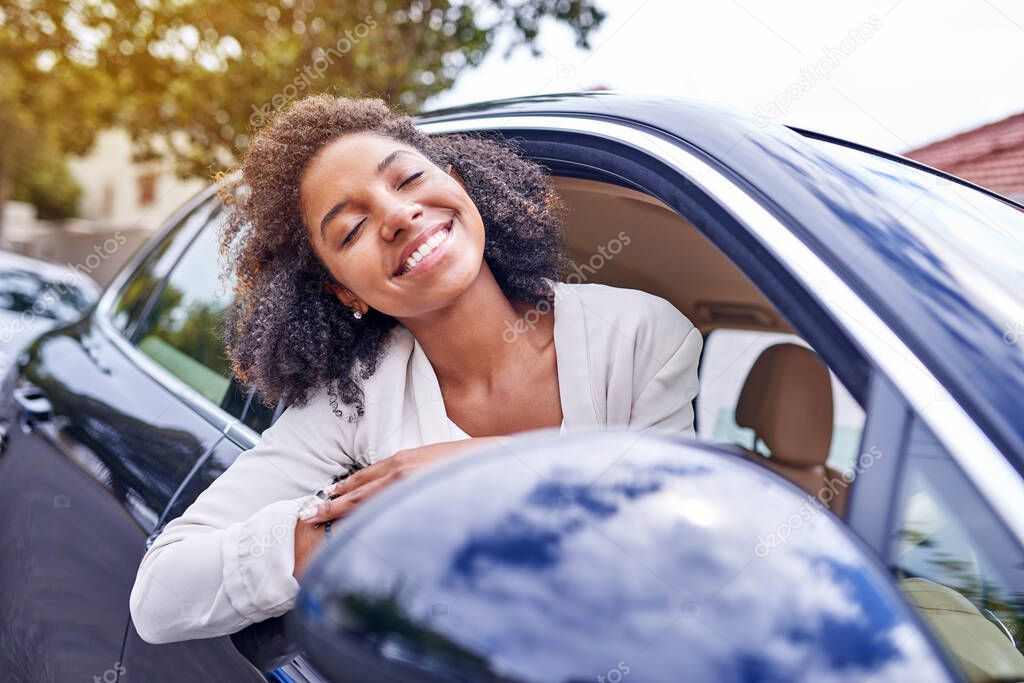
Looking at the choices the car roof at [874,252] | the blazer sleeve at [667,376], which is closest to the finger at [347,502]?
the blazer sleeve at [667,376]

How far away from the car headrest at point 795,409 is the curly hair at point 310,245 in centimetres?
72

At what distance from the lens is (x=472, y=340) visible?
1869mm

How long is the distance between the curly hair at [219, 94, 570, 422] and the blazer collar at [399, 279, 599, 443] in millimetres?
102

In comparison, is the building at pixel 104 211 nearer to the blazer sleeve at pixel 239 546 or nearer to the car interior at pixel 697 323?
the car interior at pixel 697 323

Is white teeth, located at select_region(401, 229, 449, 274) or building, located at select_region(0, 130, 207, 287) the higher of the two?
building, located at select_region(0, 130, 207, 287)

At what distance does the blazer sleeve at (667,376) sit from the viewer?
179 cm

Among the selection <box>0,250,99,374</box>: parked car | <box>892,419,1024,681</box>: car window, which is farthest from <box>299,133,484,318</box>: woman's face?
<box>0,250,99,374</box>: parked car

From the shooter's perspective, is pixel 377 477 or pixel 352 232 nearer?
pixel 377 477

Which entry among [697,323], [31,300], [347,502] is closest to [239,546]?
[347,502]

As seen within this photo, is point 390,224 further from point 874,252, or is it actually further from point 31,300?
point 31,300

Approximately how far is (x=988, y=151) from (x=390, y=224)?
4.84 meters

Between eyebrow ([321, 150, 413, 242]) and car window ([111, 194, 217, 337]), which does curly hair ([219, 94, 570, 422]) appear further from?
car window ([111, 194, 217, 337])

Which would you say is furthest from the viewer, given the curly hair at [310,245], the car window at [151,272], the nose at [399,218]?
the car window at [151,272]

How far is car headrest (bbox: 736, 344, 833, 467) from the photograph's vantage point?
246 cm
